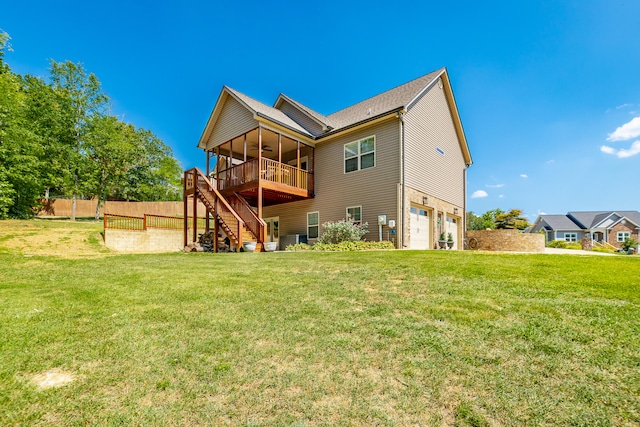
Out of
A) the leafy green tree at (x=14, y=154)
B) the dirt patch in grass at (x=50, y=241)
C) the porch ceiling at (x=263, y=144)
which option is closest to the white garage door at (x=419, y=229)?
the porch ceiling at (x=263, y=144)

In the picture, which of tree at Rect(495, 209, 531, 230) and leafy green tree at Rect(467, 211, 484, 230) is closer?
tree at Rect(495, 209, 531, 230)

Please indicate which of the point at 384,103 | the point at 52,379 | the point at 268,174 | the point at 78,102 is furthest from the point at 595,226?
the point at 78,102

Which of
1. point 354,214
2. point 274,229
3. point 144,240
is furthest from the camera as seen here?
point 274,229

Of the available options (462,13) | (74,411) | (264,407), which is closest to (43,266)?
(74,411)

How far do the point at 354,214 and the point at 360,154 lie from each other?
2868 mm

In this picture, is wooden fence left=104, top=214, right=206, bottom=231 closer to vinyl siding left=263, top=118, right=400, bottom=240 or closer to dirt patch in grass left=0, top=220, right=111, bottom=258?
dirt patch in grass left=0, top=220, right=111, bottom=258

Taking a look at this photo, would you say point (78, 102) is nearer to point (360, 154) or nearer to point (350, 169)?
point (350, 169)

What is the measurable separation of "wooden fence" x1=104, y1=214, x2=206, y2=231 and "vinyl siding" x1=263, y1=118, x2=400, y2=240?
262 inches

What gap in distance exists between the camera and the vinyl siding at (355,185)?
40.0ft

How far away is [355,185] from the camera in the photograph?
Result: 13344 millimetres

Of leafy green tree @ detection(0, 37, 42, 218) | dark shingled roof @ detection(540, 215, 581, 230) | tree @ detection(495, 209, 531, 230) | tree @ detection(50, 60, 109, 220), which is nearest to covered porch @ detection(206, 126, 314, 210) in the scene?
leafy green tree @ detection(0, 37, 42, 218)

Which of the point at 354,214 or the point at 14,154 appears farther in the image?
the point at 14,154

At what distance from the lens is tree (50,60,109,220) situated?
23.1m

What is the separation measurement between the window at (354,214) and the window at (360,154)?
1.88 meters
